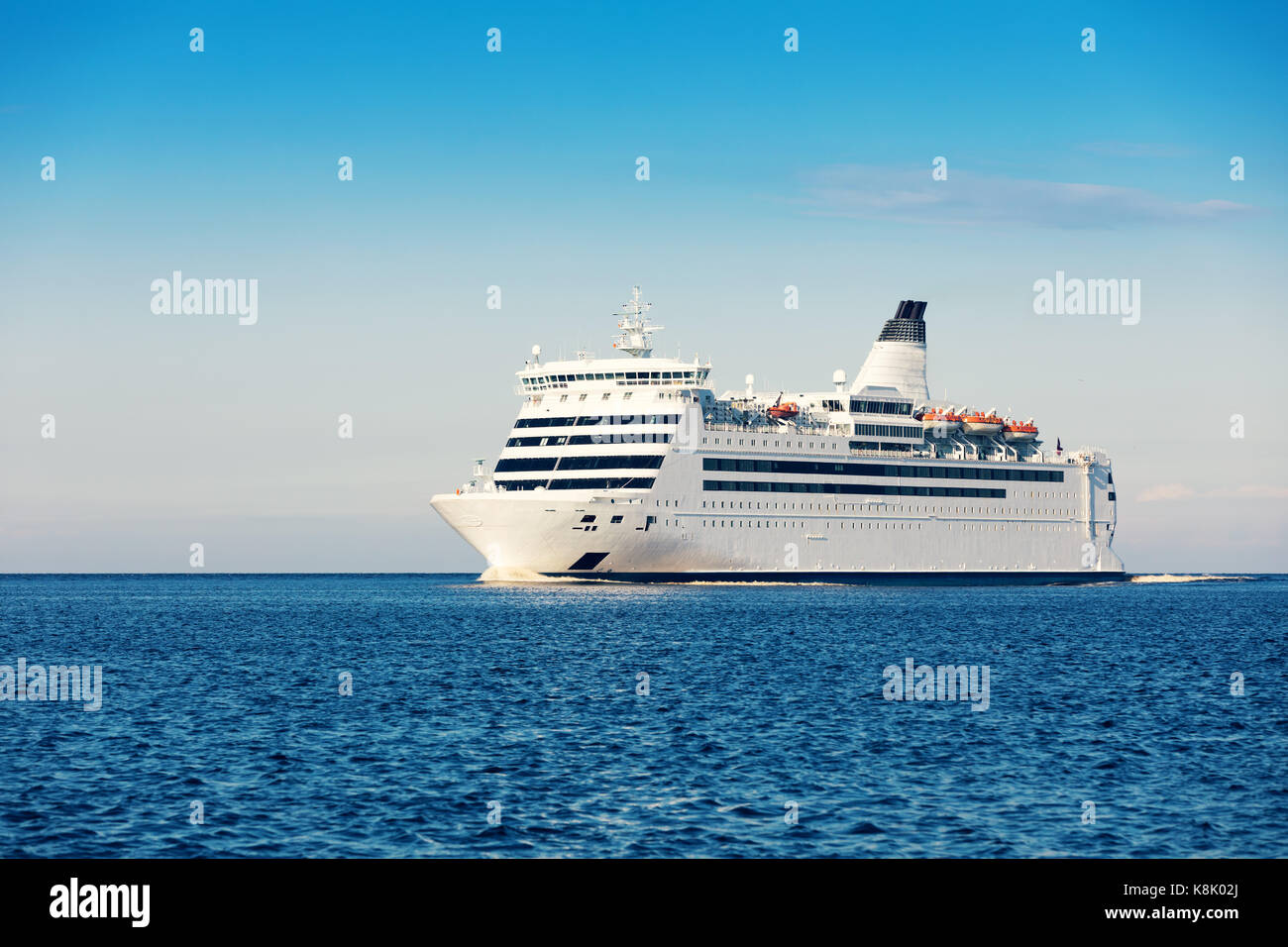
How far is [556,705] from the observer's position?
3381 centimetres

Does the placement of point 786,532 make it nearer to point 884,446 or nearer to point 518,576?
point 884,446

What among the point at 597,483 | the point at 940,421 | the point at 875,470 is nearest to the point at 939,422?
the point at 940,421

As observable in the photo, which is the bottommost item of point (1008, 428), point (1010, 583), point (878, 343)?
point (1010, 583)

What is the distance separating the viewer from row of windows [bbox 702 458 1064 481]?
91.3 meters

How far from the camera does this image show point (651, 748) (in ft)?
89.1

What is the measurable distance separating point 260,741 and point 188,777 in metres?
4.19

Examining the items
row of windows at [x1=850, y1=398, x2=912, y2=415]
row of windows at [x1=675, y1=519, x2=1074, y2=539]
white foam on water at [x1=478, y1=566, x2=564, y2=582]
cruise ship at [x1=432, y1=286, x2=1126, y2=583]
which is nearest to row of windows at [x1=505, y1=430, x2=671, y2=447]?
cruise ship at [x1=432, y1=286, x2=1126, y2=583]

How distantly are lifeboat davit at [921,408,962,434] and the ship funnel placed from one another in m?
4.02

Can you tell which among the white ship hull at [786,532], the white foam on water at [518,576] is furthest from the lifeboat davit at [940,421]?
the white foam on water at [518,576]

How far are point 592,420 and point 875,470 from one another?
2375 cm

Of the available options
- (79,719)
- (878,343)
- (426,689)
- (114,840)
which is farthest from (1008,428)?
(114,840)
